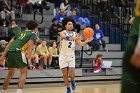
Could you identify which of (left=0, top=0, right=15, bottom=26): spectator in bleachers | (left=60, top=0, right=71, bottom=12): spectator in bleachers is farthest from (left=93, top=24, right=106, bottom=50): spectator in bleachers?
(left=0, top=0, right=15, bottom=26): spectator in bleachers

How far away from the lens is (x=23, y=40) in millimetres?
8391

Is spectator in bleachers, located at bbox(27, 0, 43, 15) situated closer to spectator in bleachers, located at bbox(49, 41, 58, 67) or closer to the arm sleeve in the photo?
spectator in bleachers, located at bbox(49, 41, 58, 67)

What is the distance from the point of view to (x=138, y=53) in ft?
7.64

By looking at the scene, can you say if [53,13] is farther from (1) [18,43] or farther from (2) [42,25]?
(1) [18,43]

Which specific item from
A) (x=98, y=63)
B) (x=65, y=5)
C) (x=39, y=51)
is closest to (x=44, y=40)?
(x=39, y=51)

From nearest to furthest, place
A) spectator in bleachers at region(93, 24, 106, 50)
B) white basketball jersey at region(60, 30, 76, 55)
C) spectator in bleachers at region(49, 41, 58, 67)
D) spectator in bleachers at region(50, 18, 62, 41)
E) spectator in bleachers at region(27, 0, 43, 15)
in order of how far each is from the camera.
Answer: white basketball jersey at region(60, 30, 76, 55)
spectator in bleachers at region(49, 41, 58, 67)
spectator in bleachers at region(50, 18, 62, 41)
spectator in bleachers at region(93, 24, 106, 50)
spectator in bleachers at region(27, 0, 43, 15)

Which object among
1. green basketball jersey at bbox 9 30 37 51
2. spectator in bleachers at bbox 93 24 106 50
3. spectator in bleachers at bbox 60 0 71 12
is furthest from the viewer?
spectator in bleachers at bbox 60 0 71 12

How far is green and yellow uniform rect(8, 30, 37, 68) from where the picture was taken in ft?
27.3

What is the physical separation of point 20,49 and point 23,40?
24 cm

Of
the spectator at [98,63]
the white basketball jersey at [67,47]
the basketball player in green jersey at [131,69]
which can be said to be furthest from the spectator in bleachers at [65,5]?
the basketball player in green jersey at [131,69]

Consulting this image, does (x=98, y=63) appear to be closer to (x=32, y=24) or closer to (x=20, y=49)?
(x=20, y=49)

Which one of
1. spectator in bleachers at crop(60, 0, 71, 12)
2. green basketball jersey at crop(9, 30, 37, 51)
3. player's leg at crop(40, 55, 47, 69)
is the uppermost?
spectator in bleachers at crop(60, 0, 71, 12)

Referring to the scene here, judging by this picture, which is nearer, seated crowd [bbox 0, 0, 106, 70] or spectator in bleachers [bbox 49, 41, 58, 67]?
seated crowd [bbox 0, 0, 106, 70]

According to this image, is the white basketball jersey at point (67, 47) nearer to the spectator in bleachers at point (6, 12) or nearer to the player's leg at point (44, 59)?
the player's leg at point (44, 59)
